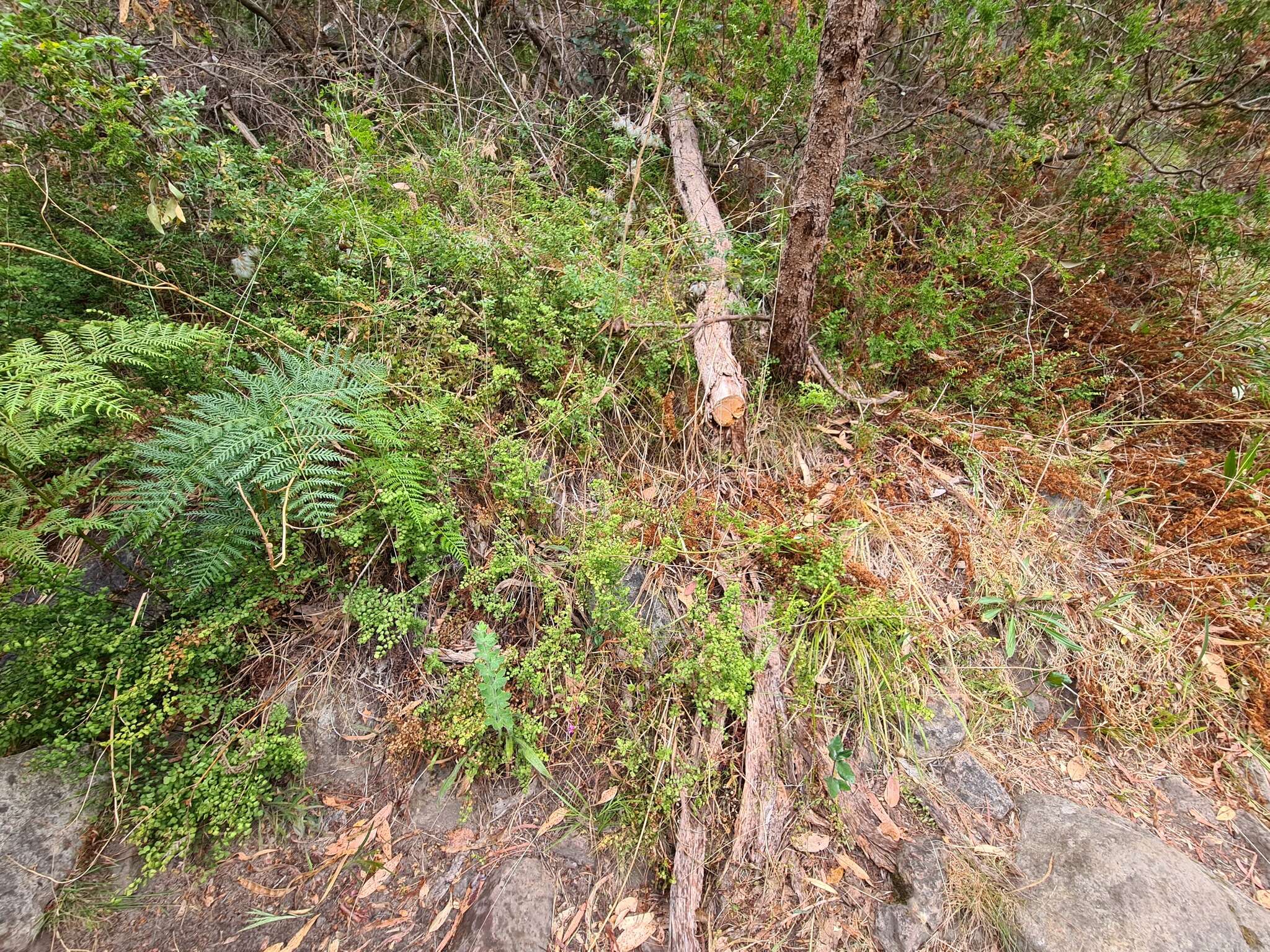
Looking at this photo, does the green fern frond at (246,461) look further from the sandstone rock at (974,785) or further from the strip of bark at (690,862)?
the sandstone rock at (974,785)

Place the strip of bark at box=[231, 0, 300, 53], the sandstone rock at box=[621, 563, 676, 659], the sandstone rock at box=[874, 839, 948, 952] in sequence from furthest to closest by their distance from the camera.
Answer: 1. the strip of bark at box=[231, 0, 300, 53]
2. the sandstone rock at box=[621, 563, 676, 659]
3. the sandstone rock at box=[874, 839, 948, 952]

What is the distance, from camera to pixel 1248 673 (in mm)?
2207

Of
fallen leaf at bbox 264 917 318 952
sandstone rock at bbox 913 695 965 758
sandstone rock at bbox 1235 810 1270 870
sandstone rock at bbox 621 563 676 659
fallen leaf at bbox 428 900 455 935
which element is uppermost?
sandstone rock at bbox 621 563 676 659

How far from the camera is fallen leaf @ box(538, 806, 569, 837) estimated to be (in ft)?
6.24

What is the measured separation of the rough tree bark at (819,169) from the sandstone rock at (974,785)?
1.91 metres

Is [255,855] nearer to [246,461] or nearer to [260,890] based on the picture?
[260,890]

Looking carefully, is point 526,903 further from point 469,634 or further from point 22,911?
point 22,911

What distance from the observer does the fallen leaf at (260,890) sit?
5.78 ft

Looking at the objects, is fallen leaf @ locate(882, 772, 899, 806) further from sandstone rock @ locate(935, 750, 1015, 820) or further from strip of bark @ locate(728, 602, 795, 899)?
strip of bark @ locate(728, 602, 795, 899)

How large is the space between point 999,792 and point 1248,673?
53.7 inches

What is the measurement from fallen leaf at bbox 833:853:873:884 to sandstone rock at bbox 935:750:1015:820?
47 centimetres

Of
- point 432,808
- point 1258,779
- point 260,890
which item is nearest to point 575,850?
point 432,808

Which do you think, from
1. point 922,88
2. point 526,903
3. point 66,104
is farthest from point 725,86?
point 526,903

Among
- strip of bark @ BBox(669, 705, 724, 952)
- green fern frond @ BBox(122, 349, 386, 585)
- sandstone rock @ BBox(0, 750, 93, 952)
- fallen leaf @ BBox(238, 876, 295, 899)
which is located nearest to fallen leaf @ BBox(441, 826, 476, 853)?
fallen leaf @ BBox(238, 876, 295, 899)
